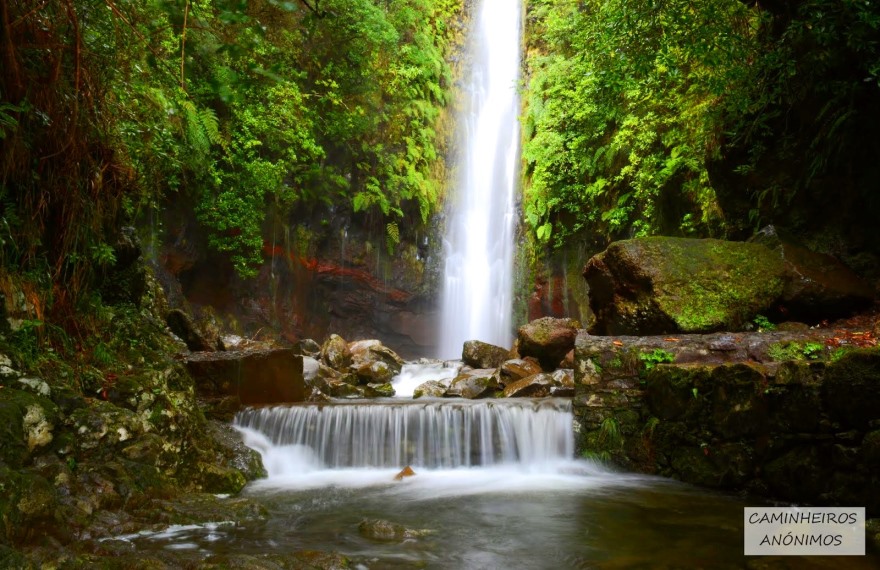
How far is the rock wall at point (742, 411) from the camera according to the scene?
4.49m

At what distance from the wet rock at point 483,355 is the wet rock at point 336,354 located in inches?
116

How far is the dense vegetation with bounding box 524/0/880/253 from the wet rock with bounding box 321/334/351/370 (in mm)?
7557

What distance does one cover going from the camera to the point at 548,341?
11219 mm

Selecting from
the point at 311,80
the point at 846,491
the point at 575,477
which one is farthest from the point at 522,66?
the point at 846,491

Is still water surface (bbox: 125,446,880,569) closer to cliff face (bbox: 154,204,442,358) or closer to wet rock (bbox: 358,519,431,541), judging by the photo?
wet rock (bbox: 358,519,431,541)

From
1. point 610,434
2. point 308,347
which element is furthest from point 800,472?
point 308,347

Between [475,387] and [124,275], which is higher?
[124,275]

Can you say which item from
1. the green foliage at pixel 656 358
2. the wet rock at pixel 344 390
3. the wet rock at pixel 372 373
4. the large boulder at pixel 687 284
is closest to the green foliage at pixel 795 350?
the green foliage at pixel 656 358

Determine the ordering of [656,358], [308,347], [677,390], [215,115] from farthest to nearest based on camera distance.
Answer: [308,347] < [215,115] < [656,358] < [677,390]

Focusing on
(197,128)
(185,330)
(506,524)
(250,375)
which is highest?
(197,128)

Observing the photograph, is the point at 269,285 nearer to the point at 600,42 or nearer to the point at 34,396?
the point at 600,42

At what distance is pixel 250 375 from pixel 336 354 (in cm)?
544

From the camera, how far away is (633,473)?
247 inches

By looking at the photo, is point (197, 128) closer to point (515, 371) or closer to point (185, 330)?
point (185, 330)
